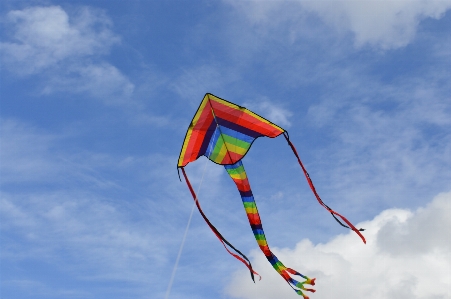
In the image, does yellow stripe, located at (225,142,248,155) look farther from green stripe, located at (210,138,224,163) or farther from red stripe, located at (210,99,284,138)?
red stripe, located at (210,99,284,138)

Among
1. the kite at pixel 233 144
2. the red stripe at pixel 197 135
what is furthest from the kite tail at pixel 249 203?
the red stripe at pixel 197 135

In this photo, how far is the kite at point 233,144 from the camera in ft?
42.5

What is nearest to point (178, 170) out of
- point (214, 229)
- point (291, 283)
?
point (214, 229)

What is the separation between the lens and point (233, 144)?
14.4 meters

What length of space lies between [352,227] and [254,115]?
400cm

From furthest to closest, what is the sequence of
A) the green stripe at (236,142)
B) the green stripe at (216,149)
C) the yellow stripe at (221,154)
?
the yellow stripe at (221,154)
the green stripe at (216,149)
the green stripe at (236,142)

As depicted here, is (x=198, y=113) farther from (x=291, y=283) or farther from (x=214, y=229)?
(x=291, y=283)

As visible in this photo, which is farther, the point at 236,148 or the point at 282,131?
the point at 236,148

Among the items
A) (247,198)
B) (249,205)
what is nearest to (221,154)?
(247,198)

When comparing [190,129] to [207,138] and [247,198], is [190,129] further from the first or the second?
[247,198]

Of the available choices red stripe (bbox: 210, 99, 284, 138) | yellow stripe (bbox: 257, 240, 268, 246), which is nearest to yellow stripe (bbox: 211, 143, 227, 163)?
red stripe (bbox: 210, 99, 284, 138)

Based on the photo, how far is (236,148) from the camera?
14.5m

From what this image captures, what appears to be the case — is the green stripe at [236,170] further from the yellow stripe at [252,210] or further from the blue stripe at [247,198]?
the yellow stripe at [252,210]

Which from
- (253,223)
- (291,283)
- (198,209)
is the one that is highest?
(253,223)
